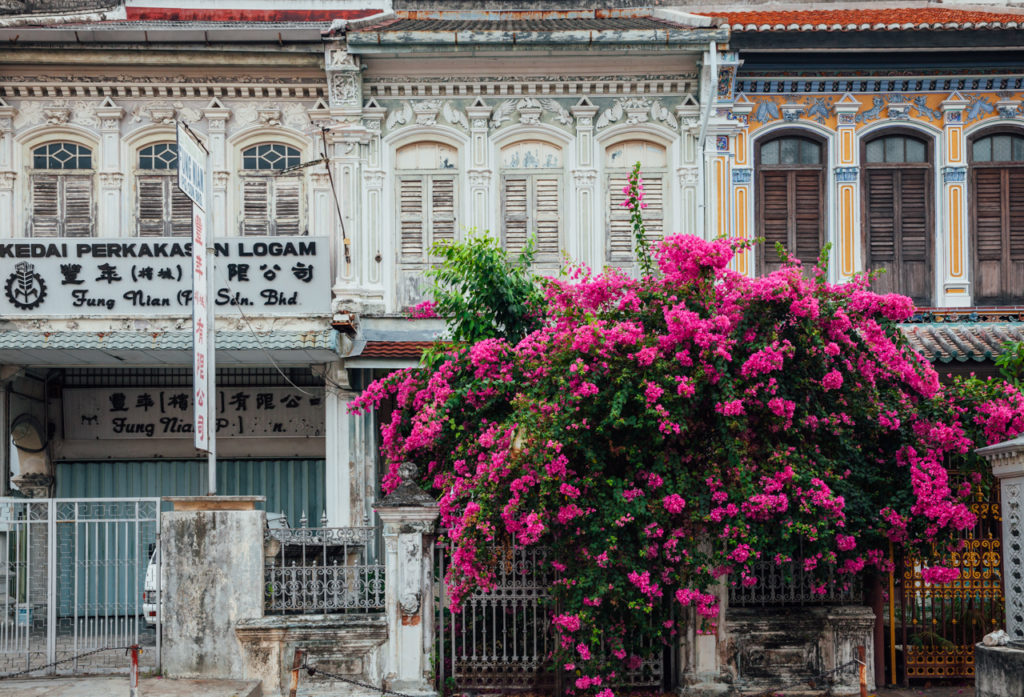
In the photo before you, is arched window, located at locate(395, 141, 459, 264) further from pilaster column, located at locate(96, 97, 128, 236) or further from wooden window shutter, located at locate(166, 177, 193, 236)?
pilaster column, located at locate(96, 97, 128, 236)

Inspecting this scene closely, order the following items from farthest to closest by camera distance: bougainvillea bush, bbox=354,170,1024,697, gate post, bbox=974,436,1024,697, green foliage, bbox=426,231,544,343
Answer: green foliage, bbox=426,231,544,343 → bougainvillea bush, bbox=354,170,1024,697 → gate post, bbox=974,436,1024,697

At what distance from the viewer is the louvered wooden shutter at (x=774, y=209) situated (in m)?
16.6

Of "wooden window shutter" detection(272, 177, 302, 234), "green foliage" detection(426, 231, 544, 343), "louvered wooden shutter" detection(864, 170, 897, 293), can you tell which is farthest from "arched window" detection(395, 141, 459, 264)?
"louvered wooden shutter" detection(864, 170, 897, 293)

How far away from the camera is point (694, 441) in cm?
1089

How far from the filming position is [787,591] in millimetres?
11625

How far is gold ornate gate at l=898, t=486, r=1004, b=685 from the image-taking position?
11.5 m

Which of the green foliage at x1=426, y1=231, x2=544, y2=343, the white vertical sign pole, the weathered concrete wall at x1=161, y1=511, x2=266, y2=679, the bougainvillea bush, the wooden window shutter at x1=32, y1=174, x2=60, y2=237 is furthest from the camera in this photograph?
the wooden window shutter at x1=32, y1=174, x2=60, y2=237

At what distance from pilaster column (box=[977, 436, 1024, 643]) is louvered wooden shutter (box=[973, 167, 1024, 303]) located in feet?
22.1

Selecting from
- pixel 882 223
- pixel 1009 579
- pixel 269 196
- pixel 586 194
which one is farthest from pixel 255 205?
pixel 1009 579

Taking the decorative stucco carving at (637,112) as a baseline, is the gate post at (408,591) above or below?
below

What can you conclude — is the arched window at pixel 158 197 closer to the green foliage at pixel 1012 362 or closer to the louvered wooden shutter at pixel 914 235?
the louvered wooden shutter at pixel 914 235

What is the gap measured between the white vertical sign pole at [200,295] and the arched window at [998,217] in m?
10.4

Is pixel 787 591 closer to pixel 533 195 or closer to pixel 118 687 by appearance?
pixel 118 687

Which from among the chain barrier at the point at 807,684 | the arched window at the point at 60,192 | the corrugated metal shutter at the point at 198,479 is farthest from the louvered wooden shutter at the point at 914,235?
the arched window at the point at 60,192
